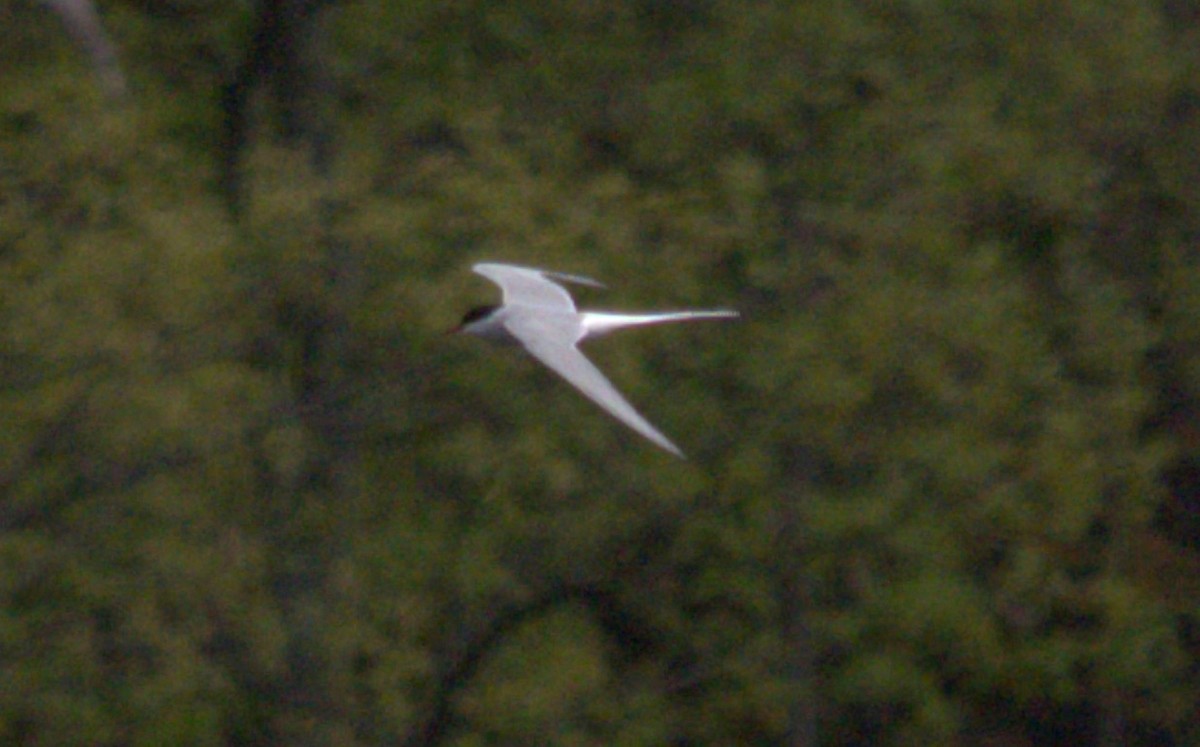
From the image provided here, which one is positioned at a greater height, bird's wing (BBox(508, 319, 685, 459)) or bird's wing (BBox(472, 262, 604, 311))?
bird's wing (BBox(472, 262, 604, 311))

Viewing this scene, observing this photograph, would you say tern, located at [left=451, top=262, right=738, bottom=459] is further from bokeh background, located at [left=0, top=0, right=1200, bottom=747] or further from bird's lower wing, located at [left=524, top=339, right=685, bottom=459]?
bokeh background, located at [left=0, top=0, right=1200, bottom=747]

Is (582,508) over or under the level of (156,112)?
under

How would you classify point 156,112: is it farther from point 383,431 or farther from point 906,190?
point 906,190

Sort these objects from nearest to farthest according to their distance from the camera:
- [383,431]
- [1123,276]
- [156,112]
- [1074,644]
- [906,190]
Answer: [383,431] < [156,112] < [906,190] < [1074,644] < [1123,276]

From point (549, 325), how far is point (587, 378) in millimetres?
1035

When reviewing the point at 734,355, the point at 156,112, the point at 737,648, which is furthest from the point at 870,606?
the point at 156,112

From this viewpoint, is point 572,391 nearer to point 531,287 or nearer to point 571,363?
point 531,287

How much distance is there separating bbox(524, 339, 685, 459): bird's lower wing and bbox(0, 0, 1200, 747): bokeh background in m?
2.51

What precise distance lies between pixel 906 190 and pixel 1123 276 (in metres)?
4.15

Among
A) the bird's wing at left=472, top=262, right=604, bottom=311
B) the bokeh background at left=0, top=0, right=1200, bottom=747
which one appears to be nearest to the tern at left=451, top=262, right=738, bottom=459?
the bird's wing at left=472, top=262, right=604, bottom=311

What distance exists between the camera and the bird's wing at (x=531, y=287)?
30.0 ft

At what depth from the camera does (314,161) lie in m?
13.5

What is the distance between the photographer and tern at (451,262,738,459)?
24.3 feet

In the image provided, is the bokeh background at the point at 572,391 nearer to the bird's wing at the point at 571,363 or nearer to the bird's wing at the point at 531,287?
the bird's wing at the point at 531,287
